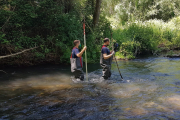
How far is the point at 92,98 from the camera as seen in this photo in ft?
19.7

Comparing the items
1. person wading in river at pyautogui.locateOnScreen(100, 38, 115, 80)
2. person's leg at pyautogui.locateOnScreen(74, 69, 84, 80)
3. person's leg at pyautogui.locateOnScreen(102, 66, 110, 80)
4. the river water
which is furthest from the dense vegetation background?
the river water

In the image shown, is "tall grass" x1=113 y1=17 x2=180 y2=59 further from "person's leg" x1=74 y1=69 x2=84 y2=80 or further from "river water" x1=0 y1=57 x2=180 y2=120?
"person's leg" x1=74 y1=69 x2=84 y2=80

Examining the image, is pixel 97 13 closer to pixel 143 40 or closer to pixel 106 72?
pixel 143 40

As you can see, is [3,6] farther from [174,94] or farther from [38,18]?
[174,94]

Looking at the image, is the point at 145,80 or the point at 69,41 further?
the point at 69,41

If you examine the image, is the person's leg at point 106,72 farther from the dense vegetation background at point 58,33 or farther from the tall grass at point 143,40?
the tall grass at point 143,40

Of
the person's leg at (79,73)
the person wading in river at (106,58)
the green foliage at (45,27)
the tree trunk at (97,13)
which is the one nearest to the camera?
the person wading in river at (106,58)

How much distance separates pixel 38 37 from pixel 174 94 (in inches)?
315

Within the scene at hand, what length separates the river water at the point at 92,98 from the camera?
15.6 ft

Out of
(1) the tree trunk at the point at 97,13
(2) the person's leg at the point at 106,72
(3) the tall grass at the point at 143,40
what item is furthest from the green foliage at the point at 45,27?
(2) the person's leg at the point at 106,72

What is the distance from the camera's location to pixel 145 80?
821cm

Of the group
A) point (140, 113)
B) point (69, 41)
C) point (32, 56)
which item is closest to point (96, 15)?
point (69, 41)

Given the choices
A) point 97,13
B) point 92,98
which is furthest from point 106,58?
point 97,13

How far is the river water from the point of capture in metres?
4.77
